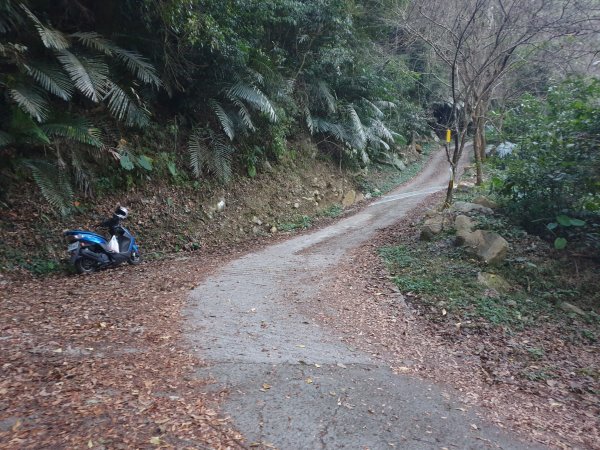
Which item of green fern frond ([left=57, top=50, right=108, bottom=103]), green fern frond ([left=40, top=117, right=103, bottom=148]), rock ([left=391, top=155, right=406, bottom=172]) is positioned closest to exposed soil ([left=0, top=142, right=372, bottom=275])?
green fern frond ([left=40, top=117, right=103, bottom=148])

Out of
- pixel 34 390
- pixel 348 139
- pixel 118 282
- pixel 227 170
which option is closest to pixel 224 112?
pixel 227 170

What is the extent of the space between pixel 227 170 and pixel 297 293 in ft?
18.1

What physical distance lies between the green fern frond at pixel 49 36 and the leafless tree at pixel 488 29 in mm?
8732

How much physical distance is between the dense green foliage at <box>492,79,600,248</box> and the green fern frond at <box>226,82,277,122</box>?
598 centimetres

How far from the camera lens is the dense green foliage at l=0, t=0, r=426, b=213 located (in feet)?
24.6

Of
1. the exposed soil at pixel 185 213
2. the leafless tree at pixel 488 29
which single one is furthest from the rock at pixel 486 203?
the exposed soil at pixel 185 213

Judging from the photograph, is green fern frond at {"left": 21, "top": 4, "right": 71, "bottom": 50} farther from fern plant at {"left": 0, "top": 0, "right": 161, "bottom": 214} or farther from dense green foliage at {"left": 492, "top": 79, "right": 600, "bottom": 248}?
dense green foliage at {"left": 492, "top": 79, "right": 600, "bottom": 248}

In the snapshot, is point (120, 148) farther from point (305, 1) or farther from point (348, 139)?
point (348, 139)

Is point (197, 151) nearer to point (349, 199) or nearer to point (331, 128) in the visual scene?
point (331, 128)

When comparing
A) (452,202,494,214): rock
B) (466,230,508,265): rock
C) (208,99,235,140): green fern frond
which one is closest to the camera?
(466,230,508,265): rock

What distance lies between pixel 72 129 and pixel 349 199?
11.4m

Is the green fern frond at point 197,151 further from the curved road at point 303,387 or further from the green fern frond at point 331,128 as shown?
the green fern frond at point 331,128

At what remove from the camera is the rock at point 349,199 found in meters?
16.9

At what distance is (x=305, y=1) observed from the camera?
14.2 metres
